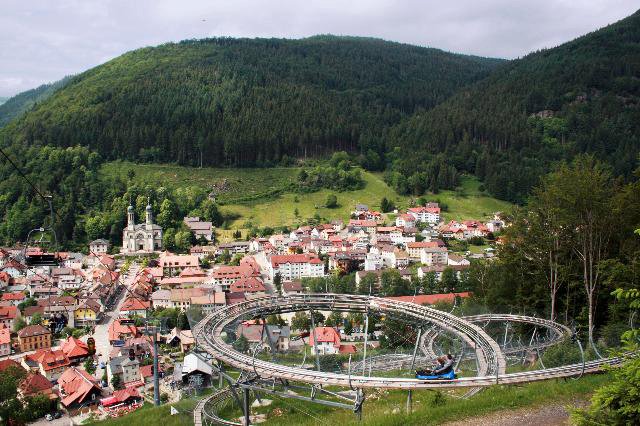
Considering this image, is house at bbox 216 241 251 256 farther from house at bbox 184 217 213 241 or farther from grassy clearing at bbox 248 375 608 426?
grassy clearing at bbox 248 375 608 426

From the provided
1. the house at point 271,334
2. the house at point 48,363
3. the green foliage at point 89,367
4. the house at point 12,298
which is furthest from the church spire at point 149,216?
the house at point 271,334

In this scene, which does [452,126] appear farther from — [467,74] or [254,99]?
[467,74]

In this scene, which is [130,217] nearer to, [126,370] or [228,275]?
[228,275]

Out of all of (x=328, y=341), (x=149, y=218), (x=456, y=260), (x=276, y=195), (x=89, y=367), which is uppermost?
(x=276, y=195)

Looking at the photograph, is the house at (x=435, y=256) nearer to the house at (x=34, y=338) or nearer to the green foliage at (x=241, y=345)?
the house at (x=34, y=338)

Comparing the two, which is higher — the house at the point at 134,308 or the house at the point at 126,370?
the house at the point at 134,308

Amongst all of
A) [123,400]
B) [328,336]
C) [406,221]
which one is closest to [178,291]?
[123,400]
